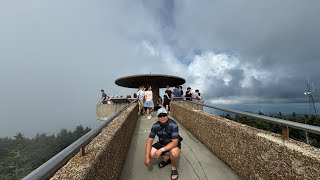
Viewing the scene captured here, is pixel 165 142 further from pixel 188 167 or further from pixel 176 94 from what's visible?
pixel 176 94

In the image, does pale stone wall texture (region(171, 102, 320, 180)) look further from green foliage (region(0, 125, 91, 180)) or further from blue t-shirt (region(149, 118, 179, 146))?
green foliage (region(0, 125, 91, 180))

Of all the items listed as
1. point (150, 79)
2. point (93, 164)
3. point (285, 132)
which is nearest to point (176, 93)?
point (150, 79)

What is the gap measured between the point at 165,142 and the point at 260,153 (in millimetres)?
1937

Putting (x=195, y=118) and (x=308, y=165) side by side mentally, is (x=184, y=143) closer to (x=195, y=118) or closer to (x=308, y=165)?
(x=195, y=118)

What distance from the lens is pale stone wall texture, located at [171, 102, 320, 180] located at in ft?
9.75

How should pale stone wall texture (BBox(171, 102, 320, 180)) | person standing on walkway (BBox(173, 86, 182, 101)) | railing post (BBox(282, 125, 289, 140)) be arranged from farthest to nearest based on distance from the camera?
person standing on walkway (BBox(173, 86, 182, 101)), railing post (BBox(282, 125, 289, 140)), pale stone wall texture (BBox(171, 102, 320, 180))

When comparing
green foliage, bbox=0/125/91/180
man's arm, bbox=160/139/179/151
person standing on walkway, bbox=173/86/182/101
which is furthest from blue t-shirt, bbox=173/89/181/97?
green foliage, bbox=0/125/91/180

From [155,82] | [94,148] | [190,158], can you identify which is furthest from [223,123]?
[155,82]

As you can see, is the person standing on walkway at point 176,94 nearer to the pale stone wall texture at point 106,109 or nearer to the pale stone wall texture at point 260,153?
the pale stone wall texture at point 106,109

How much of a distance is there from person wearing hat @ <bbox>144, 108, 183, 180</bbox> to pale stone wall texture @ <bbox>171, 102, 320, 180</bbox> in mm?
1266

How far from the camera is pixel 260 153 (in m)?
3.93

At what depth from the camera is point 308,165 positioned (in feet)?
9.38

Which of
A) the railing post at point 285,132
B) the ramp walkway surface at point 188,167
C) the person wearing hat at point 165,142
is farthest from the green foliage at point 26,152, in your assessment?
the railing post at point 285,132

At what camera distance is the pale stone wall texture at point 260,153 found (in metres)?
2.97
